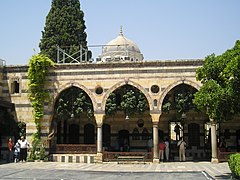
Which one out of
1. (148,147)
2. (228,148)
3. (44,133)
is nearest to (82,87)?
(44,133)

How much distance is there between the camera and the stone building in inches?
851

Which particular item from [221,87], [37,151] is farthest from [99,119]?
[221,87]

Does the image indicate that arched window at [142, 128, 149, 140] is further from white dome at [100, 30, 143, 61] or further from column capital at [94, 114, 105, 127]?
white dome at [100, 30, 143, 61]

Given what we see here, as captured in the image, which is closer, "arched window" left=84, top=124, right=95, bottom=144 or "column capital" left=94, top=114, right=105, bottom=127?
"column capital" left=94, top=114, right=105, bottom=127

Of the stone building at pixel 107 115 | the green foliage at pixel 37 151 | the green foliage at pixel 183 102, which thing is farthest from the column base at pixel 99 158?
→ the green foliage at pixel 183 102

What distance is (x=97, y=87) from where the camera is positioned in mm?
22234

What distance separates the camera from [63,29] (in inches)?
1358

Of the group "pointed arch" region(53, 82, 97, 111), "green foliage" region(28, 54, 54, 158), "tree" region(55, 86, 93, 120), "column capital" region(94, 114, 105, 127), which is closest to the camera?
"column capital" region(94, 114, 105, 127)

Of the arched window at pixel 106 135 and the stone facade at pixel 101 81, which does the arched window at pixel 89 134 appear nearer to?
the arched window at pixel 106 135

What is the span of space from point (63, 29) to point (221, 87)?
2318cm

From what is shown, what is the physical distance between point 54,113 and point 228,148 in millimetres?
11482

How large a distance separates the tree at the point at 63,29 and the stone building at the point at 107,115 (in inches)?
420

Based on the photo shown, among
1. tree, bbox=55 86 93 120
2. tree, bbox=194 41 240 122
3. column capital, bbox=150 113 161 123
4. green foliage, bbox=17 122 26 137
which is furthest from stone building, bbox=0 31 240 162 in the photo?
tree, bbox=194 41 240 122

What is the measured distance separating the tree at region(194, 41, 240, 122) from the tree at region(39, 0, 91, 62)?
20.8 meters
